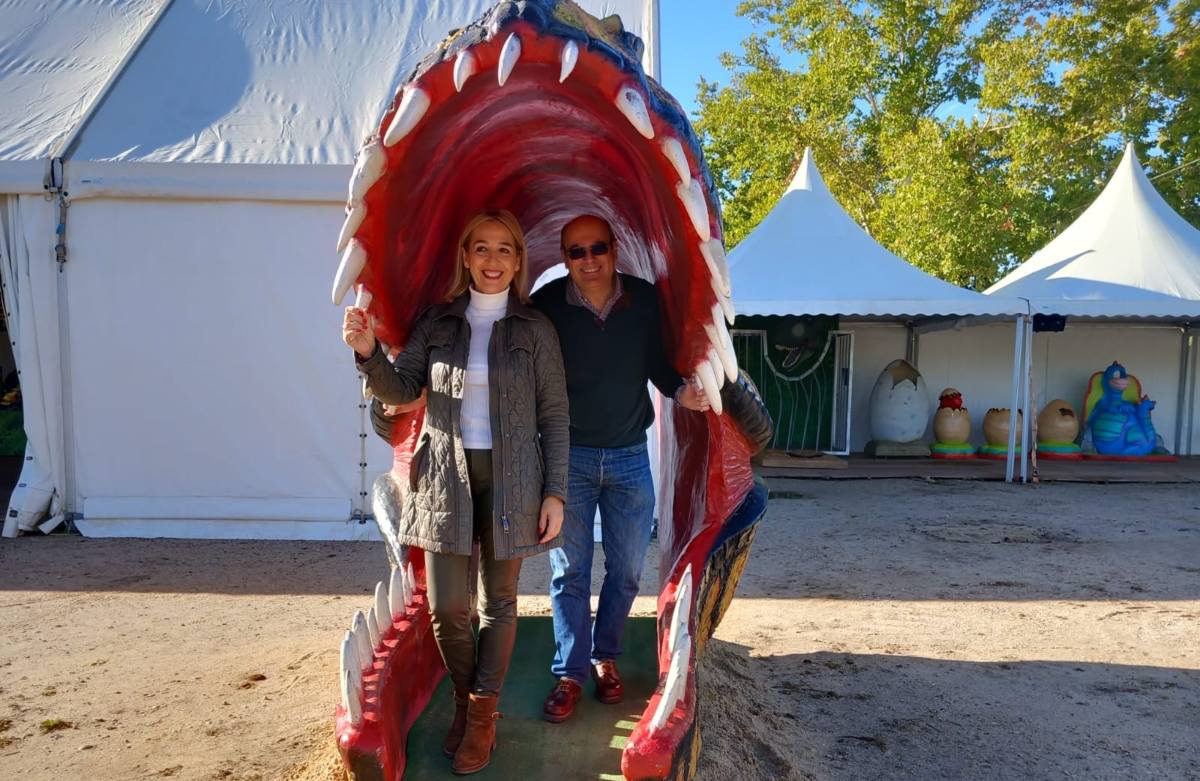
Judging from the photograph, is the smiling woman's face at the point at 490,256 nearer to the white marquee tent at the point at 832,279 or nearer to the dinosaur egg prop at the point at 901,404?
the white marquee tent at the point at 832,279

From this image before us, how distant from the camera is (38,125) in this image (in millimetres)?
5812

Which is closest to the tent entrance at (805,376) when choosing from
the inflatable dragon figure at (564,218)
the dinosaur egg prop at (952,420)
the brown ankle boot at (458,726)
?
the dinosaur egg prop at (952,420)

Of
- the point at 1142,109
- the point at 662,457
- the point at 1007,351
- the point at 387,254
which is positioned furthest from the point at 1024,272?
the point at 387,254

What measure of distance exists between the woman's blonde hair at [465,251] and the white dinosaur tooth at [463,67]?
20.6 inches

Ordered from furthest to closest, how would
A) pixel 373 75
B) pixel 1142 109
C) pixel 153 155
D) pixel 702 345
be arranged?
pixel 1142 109 → pixel 373 75 → pixel 153 155 → pixel 702 345

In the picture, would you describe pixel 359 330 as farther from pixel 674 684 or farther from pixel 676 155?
pixel 674 684

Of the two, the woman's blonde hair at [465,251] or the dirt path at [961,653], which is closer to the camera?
the woman's blonde hair at [465,251]

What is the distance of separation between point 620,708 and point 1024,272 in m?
9.80

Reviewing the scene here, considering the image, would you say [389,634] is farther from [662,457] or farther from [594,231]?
[594,231]

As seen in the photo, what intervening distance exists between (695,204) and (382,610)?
4.86 ft

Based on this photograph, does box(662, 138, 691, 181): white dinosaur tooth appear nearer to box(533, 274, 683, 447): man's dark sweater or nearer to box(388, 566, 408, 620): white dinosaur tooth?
box(533, 274, 683, 447): man's dark sweater

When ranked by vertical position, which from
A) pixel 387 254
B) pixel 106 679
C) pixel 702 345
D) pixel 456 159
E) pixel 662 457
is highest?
pixel 456 159

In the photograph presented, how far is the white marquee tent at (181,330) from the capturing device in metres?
5.56

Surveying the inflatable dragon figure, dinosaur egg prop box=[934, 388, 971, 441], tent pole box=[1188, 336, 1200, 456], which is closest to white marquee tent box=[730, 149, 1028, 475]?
dinosaur egg prop box=[934, 388, 971, 441]
